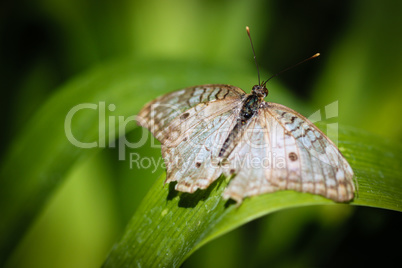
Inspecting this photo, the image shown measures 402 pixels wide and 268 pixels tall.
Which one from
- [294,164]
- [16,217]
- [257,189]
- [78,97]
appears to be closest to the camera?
[257,189]

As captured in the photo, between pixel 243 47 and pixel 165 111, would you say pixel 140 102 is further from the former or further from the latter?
pixel 243 47

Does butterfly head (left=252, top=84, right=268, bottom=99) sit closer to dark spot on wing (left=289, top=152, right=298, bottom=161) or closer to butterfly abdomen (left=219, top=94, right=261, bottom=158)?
butterfly abdomen (left=219, top=94, right=261, bottom=158)

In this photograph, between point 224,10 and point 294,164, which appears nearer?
point 294,164

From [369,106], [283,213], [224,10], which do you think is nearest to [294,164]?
[283,213]

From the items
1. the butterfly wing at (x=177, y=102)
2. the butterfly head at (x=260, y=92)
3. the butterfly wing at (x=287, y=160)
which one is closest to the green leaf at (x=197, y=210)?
the butterfly wing at (x=287, y=160)

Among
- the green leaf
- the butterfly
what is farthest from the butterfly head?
the green leaf

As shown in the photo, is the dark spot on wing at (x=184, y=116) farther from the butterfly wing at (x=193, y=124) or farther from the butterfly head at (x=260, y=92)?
the butterfly head at (x=260, y=92)
